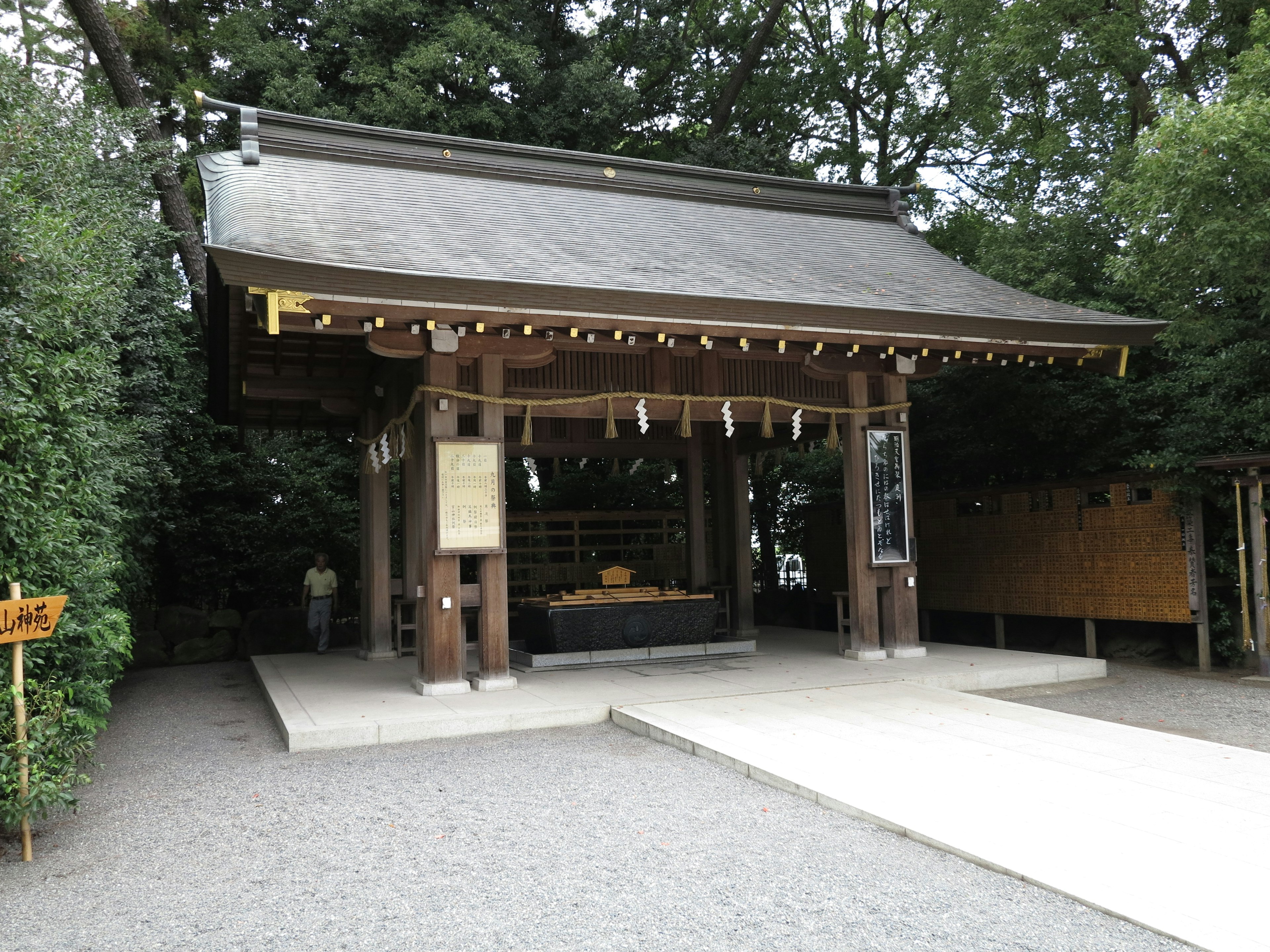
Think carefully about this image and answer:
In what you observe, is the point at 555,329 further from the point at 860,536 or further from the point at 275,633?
the point at 275,633

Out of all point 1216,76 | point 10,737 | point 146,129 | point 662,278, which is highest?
point 146,129

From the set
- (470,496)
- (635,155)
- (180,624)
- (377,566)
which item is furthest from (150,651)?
(635,155)

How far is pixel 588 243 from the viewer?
26.6ft

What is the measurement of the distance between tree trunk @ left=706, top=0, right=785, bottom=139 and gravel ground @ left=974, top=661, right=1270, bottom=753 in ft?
41.8

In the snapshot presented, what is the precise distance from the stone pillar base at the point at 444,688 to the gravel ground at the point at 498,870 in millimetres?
1446

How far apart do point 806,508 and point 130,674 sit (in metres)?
8.45

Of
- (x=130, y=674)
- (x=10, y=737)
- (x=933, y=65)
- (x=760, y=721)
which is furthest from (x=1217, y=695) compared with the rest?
(x=933, y=65)

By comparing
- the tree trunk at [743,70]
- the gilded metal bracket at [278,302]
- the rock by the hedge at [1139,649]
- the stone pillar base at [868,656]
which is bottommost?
the rock by the hedge at [1139,649]

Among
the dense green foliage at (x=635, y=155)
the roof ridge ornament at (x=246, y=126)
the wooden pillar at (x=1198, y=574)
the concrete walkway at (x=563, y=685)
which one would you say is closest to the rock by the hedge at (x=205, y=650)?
the dense green foliage at (x=635, y=155)

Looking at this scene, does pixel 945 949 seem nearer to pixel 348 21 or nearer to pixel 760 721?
pixel 760 721

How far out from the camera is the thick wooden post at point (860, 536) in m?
8.12

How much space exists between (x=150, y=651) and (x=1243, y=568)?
1094 cm

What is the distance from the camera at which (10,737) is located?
378 centimetres

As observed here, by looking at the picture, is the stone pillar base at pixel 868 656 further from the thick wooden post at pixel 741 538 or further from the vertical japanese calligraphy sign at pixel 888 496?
the thick wooden post at pixel 741 538
